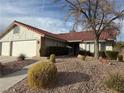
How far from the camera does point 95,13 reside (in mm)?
22750

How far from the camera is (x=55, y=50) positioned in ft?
98.6

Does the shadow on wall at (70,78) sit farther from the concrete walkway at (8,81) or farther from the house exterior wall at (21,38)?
the house exterior wall at (21,38)

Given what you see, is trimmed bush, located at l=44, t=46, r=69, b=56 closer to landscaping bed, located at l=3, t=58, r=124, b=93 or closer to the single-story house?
the single-story house

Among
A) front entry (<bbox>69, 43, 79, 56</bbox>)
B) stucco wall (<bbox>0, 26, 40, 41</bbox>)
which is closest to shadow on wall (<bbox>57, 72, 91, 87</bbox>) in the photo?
stucco wall (<bbox>0, 26, 40, 41</bbox>)

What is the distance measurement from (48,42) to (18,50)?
4.62m

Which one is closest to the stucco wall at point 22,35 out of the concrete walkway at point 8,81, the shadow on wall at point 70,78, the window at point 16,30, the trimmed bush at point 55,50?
the window at point 16,30

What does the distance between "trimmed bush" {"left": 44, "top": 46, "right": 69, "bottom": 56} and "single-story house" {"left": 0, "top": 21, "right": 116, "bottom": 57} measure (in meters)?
0.66

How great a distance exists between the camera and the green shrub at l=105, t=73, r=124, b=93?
1031 cm

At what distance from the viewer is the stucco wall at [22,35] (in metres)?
28.8

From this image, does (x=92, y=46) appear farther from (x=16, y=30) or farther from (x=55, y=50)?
(x=16, y=30)

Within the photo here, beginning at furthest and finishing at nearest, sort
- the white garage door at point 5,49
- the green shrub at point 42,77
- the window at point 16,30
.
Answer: the white garage door at point 5,49 → the window at point 16,30 → the green shrub at point 42,77

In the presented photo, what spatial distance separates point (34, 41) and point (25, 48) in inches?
85.0

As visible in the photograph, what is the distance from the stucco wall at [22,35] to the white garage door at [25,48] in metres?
0.66

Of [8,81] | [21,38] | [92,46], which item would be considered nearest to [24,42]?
[21,38]
